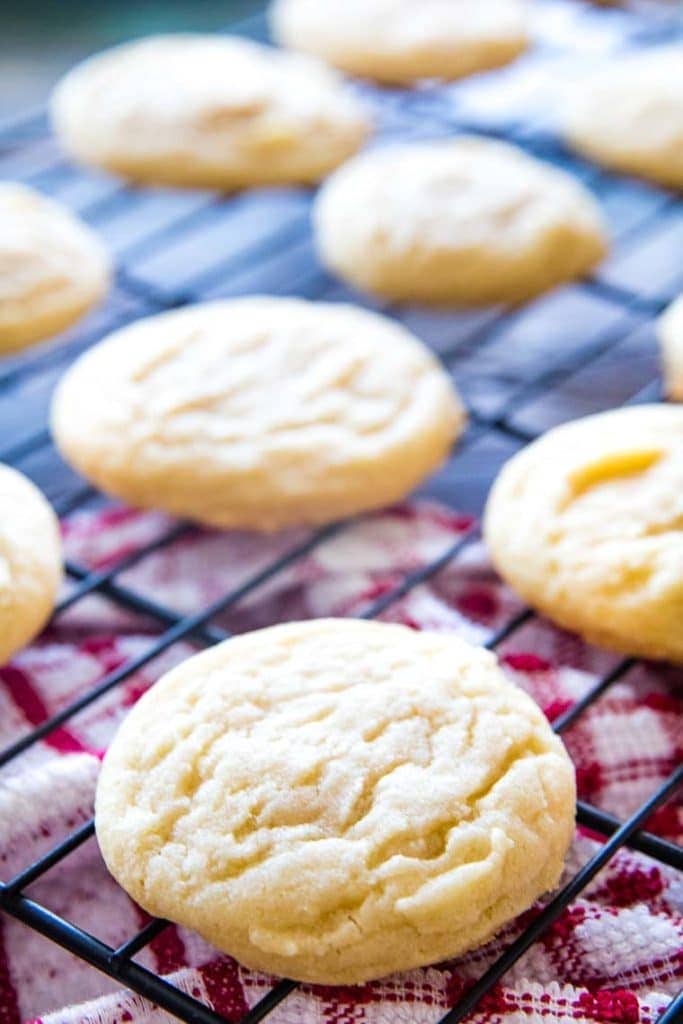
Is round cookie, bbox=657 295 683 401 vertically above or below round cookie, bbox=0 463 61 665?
below

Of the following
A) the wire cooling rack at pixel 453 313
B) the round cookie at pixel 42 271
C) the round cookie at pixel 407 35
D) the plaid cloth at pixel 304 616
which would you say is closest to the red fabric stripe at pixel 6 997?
the plaid cloth at pixel 304 616

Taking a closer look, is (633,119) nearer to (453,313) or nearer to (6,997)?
(453,313)

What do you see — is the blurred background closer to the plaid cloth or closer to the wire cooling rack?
the wire cooling rack

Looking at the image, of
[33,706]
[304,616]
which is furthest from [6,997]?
[304,616]

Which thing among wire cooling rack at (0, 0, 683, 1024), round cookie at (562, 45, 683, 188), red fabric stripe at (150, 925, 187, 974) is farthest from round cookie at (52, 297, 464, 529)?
round cookie at (562, 45, 683, 188)

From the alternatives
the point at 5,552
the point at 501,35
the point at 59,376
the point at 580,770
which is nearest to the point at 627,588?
the point at 580,770
